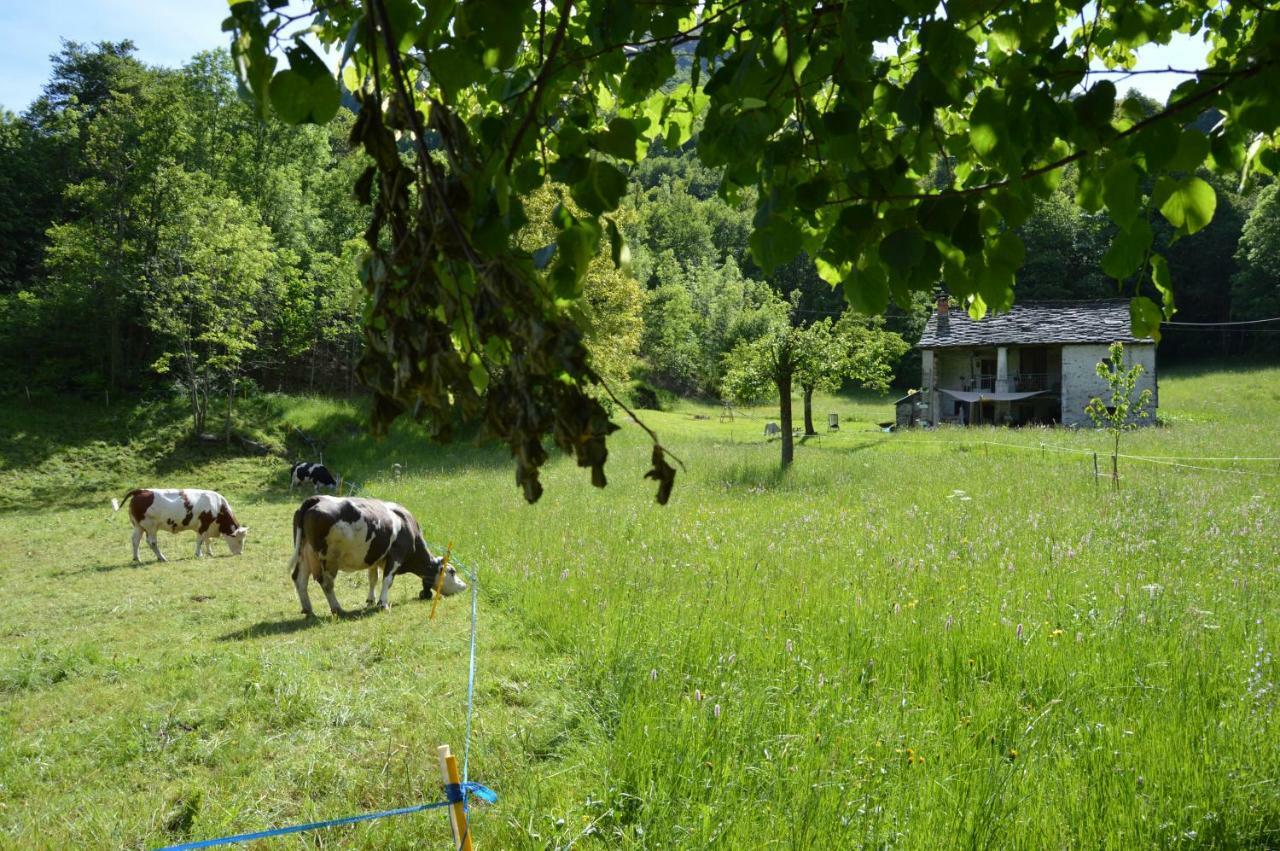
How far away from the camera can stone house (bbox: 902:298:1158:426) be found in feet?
130

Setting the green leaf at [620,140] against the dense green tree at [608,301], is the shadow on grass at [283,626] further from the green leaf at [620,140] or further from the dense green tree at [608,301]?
the dense green tree at [608,301]

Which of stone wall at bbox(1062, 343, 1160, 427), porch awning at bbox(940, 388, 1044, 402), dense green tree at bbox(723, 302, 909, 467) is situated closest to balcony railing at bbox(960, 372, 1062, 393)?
porch awning at bbox(940, 388, 1044, 402)

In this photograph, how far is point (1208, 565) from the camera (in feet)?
25.0

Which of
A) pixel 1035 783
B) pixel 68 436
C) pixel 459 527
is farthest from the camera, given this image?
pixel 68 436

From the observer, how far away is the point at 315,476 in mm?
23312

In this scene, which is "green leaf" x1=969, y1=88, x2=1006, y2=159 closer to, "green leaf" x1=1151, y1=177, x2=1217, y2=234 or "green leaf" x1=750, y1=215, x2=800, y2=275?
"green leaf" x1=1151, y1=177, x2=1217, y2=234

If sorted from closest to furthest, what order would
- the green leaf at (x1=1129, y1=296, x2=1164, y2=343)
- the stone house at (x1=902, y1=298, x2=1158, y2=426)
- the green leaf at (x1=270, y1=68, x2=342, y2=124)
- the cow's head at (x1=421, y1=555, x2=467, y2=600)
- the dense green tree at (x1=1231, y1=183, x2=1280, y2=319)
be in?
the green leaf at (x1=270, y1=68, x2=342, y2=124)
the green leaf at (x1=1129, y1=296, x2=1164, y2=343)
the cow's head at (x1=421, y1=555, x2=467, y2=600)
the stone house at (x1=902, y1=298, x2=1158, y2=426)
the dense green tree at (x1=1231, y1=183, x2=1280, y2=319)

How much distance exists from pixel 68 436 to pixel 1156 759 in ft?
106

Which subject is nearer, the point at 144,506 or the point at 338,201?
the point at 144,506

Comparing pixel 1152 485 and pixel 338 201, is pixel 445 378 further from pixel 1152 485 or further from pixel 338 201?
pixel 338 201

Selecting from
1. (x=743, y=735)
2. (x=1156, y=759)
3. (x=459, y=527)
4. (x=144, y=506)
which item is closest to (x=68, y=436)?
(x=144, y=506)

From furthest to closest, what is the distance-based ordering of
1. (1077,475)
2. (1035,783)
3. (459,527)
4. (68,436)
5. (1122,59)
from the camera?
(68,436)
(1077,475)
(459,527)
(1122,59)
(1035,783)

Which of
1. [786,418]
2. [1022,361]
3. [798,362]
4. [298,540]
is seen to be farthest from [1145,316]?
[1022,361]

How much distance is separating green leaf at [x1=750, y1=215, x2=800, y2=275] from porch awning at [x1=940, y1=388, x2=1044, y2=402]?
43.9m
